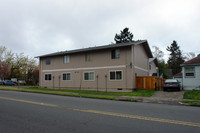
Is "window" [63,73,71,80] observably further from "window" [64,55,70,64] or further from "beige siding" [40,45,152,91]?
"window" [64,55,70,64]

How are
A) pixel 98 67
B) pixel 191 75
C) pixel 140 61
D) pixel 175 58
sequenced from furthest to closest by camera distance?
pixel 175 58
pixel 140 61
pixel 98 67
pixel 191 75

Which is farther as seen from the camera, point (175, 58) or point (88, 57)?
point (175, 58)

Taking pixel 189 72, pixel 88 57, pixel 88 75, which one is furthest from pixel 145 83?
pixel 88 57

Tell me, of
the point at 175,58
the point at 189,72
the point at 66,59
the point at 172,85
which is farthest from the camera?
the point at 175,58

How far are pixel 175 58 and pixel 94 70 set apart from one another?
168ft

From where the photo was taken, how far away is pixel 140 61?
24.7 metres

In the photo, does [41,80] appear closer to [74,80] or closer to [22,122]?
[74,80]

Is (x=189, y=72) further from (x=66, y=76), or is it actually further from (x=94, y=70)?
(x=66, y=76)

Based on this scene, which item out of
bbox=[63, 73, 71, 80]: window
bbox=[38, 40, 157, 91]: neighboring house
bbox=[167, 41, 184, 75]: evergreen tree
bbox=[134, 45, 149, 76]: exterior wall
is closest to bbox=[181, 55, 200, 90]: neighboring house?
bbox=[134, 45, 149, 76]: exterior wall

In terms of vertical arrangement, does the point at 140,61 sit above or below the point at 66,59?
below

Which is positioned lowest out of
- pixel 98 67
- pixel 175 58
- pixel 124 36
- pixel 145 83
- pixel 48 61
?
pixel 145 83

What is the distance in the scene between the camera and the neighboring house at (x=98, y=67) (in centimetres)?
2131

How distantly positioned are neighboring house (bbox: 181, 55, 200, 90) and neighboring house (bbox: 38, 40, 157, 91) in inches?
225

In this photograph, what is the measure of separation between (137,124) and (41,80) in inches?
1023
